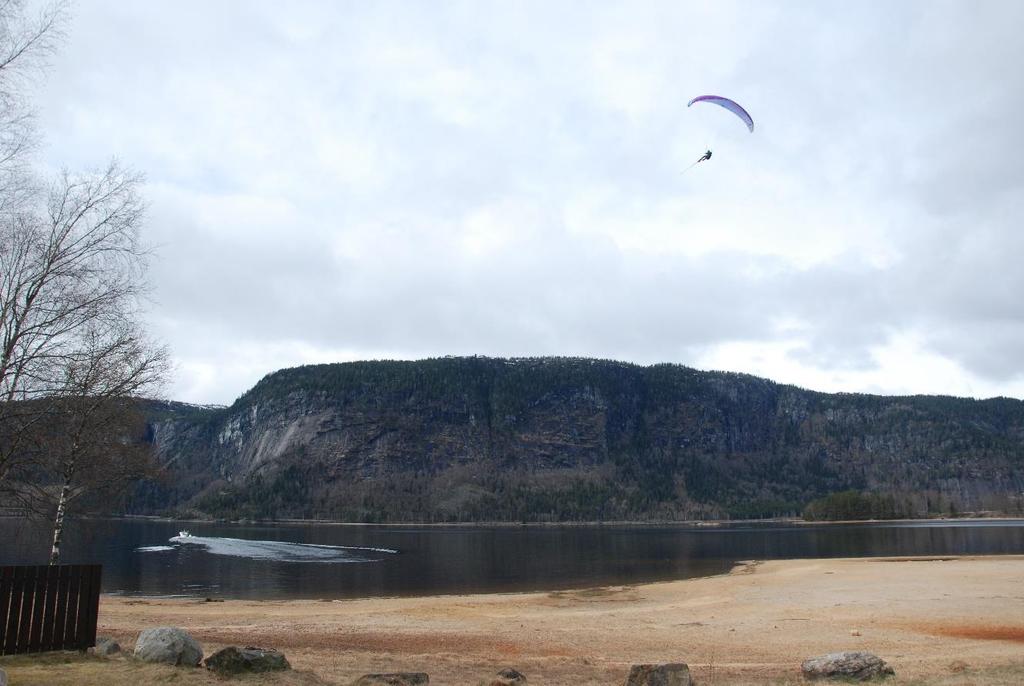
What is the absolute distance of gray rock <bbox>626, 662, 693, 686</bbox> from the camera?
57.8 ft

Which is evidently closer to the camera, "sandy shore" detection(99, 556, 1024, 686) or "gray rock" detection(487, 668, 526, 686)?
"gray rock" detection(487, 668, 526, 686)

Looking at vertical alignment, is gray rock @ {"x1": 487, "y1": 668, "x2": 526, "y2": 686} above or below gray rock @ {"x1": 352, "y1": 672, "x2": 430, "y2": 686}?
below

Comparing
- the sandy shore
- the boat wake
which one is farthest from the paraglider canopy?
the boat wake

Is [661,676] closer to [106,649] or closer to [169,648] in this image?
[169,648]

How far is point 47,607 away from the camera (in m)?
17.9

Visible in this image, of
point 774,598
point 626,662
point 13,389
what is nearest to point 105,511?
point 13,389

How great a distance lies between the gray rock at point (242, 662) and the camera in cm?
1686

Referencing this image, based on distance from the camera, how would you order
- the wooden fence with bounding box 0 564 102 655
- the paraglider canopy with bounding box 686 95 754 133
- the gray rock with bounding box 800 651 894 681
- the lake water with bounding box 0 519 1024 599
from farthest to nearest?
the lake water with bounding box 0 519 1024 599 < the paraglider canopy with bounding box 686 95 754 133 < the gray rock with bounding box 800 651 894 681 < the wooden fence with bounding box 0 564 102 655

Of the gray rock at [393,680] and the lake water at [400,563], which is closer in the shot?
the gray rock at [393,680]

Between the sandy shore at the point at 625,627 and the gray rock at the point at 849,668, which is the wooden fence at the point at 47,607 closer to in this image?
the sandy shore at the point at 625,627

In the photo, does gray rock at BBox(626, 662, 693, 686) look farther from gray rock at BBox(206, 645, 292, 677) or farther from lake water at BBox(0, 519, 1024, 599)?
lake water at BBox(0, 519, 1024, 599)

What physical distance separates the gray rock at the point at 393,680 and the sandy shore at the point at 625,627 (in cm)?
131

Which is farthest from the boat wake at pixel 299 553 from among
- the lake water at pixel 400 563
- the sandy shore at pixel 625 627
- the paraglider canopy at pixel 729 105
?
the paraglider canopy at pixel 729 105

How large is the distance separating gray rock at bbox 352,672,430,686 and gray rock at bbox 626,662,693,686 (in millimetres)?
5219
